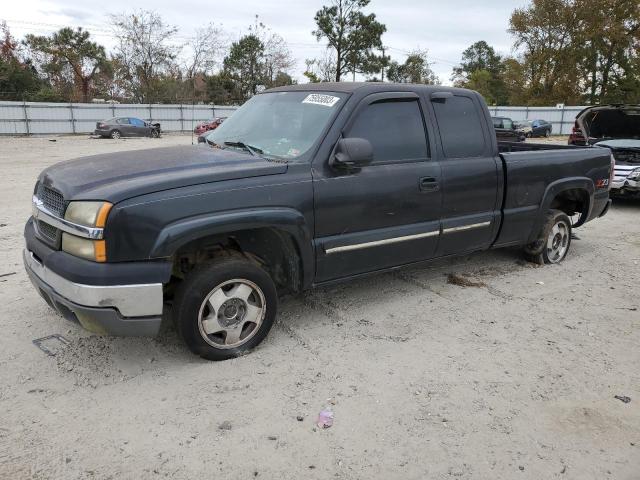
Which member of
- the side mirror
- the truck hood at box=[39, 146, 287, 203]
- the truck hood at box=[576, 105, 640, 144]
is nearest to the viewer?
the truck hood at box=[39, 146, 287, 203]

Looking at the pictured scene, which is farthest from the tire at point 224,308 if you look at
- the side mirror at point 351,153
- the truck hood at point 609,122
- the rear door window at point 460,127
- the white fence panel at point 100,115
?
the white fence panel at point 100,115

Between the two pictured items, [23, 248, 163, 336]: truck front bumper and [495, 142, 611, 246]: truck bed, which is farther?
[495, 142, 611, 246]: truck bed

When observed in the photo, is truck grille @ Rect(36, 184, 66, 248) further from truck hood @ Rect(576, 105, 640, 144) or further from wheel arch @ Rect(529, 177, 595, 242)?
truck hood @ Rect(576, 105, 640, 144)

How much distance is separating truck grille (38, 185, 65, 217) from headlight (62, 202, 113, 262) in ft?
0.46

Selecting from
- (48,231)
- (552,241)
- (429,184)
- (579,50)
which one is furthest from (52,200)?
(579,50)

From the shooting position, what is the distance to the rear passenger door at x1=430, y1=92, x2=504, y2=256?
4.61m

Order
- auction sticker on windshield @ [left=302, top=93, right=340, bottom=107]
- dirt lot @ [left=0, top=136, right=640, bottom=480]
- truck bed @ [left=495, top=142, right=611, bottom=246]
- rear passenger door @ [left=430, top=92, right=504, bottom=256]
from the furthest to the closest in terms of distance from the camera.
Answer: truck bed @ [left=495, top=142, right=611, bottom=246]
rear passenger door @ [left=430, top=92, right=504, bottom=256]
auction sticker on windshield @ [left=302, top=93, right=340, bottom=107]
dirt lot @ [left=0, top=136, right=640, bottom=480]

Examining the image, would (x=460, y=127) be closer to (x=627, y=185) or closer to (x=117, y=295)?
(x=117, y=295)

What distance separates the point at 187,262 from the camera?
12.3 ft

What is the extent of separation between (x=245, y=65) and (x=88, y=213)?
50.5m

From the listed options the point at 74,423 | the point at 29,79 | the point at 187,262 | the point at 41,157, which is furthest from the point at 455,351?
the point at 29,79

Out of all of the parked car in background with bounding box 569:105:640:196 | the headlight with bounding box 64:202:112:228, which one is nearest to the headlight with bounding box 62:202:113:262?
the headlight with bounding box 64:202:112:228

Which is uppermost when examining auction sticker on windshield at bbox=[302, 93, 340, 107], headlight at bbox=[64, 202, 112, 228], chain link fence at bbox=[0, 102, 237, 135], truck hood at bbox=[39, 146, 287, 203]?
chain link fence at bbox=[0, 102, 237, 135]

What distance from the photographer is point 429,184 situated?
14.5ft
